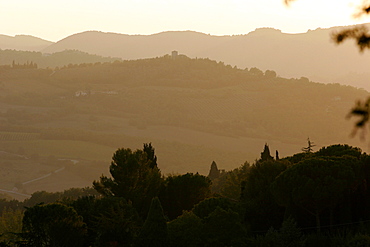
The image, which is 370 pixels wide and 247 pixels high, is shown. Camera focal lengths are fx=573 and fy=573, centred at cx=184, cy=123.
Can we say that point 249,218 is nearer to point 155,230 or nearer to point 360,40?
point 155,230

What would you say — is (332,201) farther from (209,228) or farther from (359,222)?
(209,228)

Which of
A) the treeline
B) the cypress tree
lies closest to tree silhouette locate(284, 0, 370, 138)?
the treeline

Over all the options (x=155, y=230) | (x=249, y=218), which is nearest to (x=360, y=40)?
(x=155, y=230)

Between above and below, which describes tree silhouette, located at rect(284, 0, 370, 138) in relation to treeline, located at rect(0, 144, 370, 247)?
above

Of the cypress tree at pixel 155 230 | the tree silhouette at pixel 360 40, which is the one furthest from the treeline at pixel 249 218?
the tree silhouette at pixel 360 40

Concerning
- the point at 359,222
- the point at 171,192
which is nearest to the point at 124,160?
the point at 171,192

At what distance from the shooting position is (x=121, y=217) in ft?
137

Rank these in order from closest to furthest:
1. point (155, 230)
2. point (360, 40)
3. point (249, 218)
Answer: point (360, 40), point (155, 230), point (249, 218)

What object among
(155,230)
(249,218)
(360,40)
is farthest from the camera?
(249,218)

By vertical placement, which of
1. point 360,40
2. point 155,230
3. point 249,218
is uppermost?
point 360,40

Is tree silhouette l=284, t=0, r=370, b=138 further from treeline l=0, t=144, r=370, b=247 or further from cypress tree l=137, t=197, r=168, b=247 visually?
cypress tree l=137, t=197, r=168, b=247

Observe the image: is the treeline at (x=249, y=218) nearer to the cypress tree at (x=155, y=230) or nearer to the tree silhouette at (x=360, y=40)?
the cypress tree at (x=155, y=230)

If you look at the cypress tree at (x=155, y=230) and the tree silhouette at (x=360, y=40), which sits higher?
the tree silhouette at (x=360, y=40)

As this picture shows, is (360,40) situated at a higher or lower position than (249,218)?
higher
